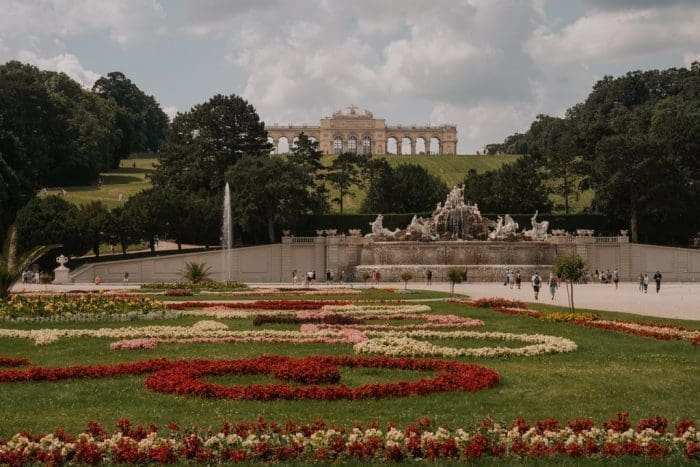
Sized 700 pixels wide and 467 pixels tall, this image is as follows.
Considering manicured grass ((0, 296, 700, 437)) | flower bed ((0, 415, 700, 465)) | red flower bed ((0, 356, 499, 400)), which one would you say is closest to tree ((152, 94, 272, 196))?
manicured grass ((0, 296, 700, 437))

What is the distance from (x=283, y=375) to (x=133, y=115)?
343ft

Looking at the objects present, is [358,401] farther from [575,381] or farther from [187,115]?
[187,115]

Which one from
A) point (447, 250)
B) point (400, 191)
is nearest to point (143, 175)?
point (400, 191)

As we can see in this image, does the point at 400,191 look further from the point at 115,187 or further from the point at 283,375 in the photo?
the point at 283,375

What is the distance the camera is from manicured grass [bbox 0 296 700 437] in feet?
32.0

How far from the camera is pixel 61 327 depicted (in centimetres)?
1994

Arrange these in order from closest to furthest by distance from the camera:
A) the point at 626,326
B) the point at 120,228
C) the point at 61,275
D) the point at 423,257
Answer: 1. the point at 626,326
2. the point at 61,275
3. the point at 423,257
4. the point at 120,228

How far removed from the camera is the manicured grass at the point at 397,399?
9.77 meters

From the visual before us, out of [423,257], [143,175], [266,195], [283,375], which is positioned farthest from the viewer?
[143,175]

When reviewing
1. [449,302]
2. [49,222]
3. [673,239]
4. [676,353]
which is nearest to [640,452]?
[676,353]

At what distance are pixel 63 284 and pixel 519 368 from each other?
36334 millimetres

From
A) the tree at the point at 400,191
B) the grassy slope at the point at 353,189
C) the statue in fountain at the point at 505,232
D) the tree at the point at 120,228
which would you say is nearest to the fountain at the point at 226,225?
the tree at the point at 120,228

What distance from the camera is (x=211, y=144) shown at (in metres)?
67.5

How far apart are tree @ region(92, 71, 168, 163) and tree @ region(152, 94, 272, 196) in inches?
1307
